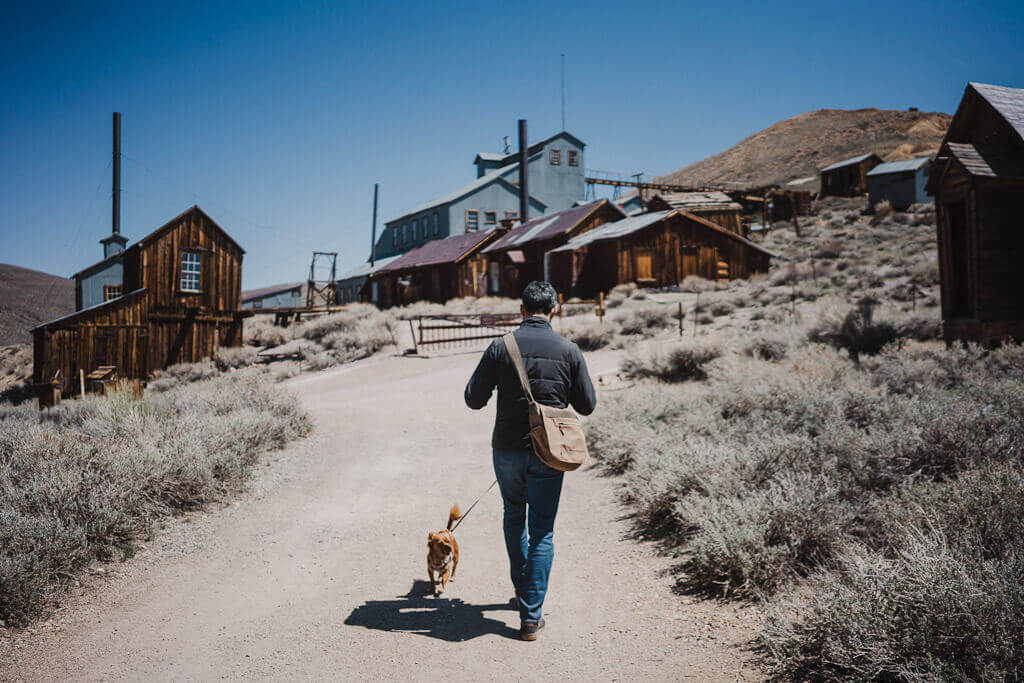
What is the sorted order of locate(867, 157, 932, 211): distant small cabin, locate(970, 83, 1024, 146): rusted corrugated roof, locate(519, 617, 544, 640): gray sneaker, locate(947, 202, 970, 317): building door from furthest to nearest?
locate(867, 157, 932, 211): distant small cabin
locate(947, 202, 970, 317): building door
locate(970, 83, 1024, 146): rusted corrugated roof
locate(519, 617, 544, 640): gray sneaker

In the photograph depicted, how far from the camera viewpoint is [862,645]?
264cm

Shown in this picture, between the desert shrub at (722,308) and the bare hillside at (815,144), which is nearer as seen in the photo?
the desert shrub at (722,308)

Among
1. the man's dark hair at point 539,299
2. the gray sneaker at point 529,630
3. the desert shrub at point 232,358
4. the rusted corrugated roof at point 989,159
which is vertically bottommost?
the gray sneaker at point 529,630

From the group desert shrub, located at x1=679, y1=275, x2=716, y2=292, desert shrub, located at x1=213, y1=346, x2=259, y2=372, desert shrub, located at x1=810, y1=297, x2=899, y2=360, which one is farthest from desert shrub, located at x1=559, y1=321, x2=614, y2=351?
desert shrub, located at x1=213, y1=346, x2=259, y2=372

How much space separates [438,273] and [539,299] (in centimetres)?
3337

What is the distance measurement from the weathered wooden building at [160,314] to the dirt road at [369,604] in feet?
48.5

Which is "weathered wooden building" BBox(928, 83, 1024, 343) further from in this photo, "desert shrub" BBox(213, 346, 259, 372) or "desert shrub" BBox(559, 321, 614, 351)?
"desert shrub" BBox(213, 346, 259, 372)

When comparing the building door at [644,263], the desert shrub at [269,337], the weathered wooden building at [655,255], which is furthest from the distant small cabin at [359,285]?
the building door at [644,263]

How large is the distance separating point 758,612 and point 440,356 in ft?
49.9

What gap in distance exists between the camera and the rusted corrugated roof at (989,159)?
30.7ft

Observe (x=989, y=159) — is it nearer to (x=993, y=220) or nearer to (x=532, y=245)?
(x=993, y=220)

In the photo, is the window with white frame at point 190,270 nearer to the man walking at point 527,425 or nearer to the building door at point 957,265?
the man walking at point 527,425

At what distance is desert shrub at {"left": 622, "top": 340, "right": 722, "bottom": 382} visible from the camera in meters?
11.1

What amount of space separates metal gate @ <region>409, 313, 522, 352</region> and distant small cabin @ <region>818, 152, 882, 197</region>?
4064cm
